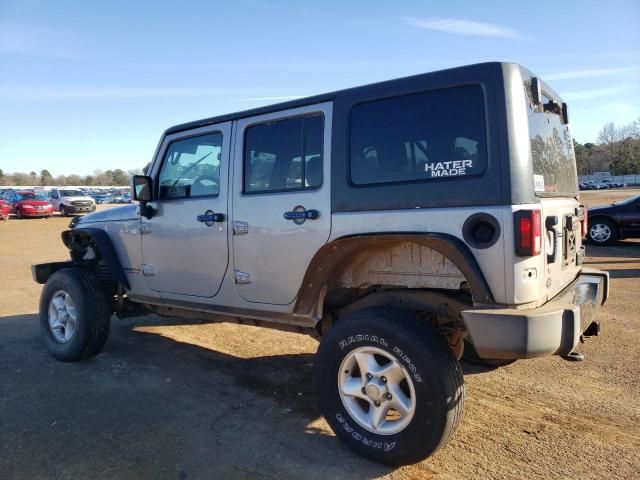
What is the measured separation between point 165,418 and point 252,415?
0.63 meters

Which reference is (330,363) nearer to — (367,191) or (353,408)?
(353,408)

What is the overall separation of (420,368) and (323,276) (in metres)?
0.94

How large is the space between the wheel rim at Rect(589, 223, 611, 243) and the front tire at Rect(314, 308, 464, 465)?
11.5 meters

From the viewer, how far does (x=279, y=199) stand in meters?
3.61

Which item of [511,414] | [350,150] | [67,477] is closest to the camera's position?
[67,477]

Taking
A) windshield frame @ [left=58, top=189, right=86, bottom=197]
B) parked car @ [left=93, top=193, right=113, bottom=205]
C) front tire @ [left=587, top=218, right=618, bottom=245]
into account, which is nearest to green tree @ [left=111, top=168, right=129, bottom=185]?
parked car @ [left=93, top=193, right=113, bottom=205]

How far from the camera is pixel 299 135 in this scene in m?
3.61

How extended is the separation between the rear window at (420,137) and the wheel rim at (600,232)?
37.5 ft

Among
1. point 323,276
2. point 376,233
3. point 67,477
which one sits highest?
point 376,233

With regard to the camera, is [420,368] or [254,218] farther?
[254,218]

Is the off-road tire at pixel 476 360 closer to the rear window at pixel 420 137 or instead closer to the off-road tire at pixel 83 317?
the rear window at pixel 420 137

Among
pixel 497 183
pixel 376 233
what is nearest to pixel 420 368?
pixel 376 233

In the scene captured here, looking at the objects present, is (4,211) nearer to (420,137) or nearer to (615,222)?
(615,222)

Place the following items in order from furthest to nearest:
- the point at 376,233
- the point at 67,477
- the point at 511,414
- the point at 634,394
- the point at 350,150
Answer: the point at 634,394
the point at 511,414
the point at 350,150
the point at 376,233
the point at 67,477
